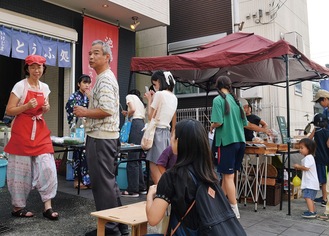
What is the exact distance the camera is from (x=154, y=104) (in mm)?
4262

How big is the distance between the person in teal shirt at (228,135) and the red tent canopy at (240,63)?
3.04ft

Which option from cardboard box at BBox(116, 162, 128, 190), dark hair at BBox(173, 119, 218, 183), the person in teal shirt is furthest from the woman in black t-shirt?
cardboard box at BBox(116, 162, 128, 190)

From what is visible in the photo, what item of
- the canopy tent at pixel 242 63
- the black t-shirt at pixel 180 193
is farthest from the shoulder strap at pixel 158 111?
the black t-shirt at pixel 180 193

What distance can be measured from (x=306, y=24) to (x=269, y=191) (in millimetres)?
8893

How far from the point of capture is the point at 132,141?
603 centimetres

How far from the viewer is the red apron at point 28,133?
13.1 feet

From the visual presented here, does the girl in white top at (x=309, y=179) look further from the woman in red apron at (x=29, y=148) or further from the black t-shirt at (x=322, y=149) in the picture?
the woman in red apron at (x=29, y=148)

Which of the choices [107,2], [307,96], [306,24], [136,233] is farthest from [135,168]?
[306,24]

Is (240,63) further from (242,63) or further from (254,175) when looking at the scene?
(254,175)

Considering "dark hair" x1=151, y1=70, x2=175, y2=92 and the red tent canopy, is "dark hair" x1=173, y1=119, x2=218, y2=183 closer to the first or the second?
"dark hair" x1=151, y1=70, x2=175, y2=92

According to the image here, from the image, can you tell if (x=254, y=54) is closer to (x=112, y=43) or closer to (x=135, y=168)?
(x=135, y=168)

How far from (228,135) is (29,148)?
2663 mm

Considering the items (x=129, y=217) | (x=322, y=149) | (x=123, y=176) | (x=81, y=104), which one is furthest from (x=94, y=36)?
(x=129, y=217)

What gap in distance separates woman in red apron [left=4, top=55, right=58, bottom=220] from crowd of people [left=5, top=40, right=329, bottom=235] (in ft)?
0.04
